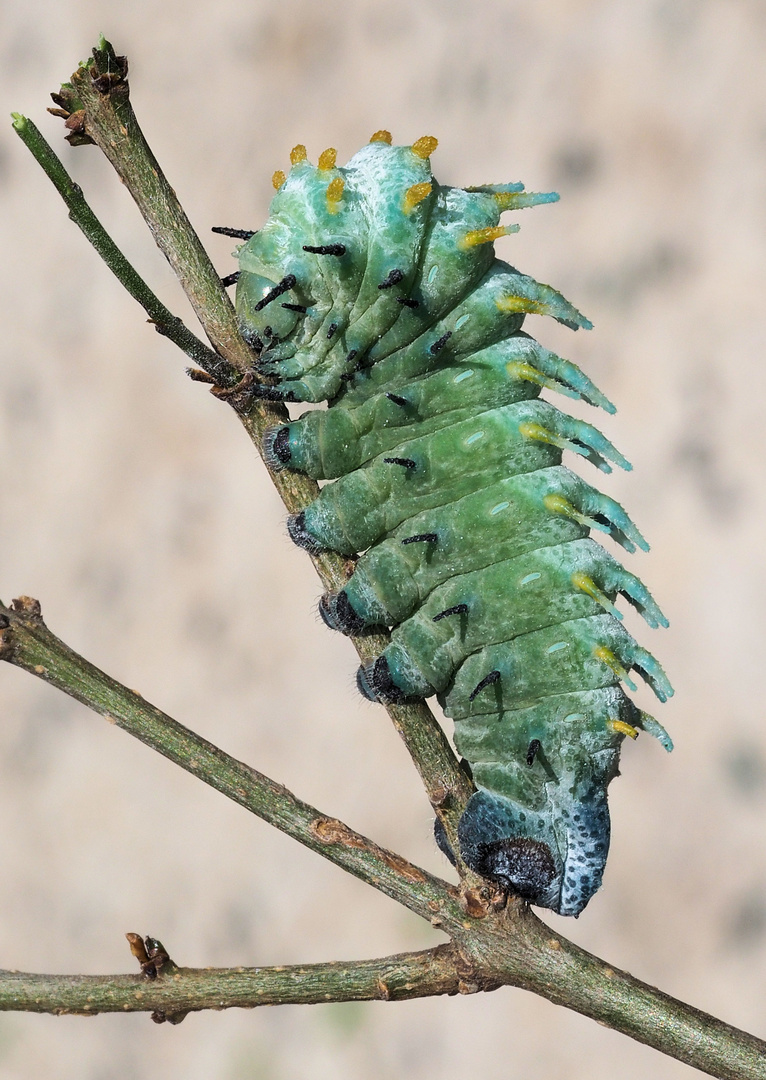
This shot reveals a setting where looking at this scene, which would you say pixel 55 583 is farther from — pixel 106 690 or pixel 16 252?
pixel 106 690

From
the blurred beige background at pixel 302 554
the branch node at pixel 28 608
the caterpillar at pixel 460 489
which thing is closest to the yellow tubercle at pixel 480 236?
the caterpillar at pixel 460 489

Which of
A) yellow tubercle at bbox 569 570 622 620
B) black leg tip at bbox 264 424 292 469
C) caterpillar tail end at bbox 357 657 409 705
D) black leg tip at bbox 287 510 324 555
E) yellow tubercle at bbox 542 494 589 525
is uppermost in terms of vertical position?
black leg tip at bbox 264 424 292 469

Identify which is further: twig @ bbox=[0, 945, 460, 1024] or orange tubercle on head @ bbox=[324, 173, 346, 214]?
orange tubercle on head @ bbox=[324, 173, 346, 214]

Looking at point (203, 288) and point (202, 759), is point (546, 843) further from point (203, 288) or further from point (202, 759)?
point (203, 288)

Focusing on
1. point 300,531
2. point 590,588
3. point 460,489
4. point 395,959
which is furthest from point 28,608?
point 590,588

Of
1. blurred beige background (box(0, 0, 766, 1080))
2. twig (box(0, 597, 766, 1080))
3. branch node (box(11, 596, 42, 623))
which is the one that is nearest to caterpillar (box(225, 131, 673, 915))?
twig (box(0, 597, 766, 1080))

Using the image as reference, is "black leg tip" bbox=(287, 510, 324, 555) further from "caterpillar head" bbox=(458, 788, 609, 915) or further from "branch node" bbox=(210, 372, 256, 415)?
"caterpillar head" bbox=(458, 788, 609, 915)
